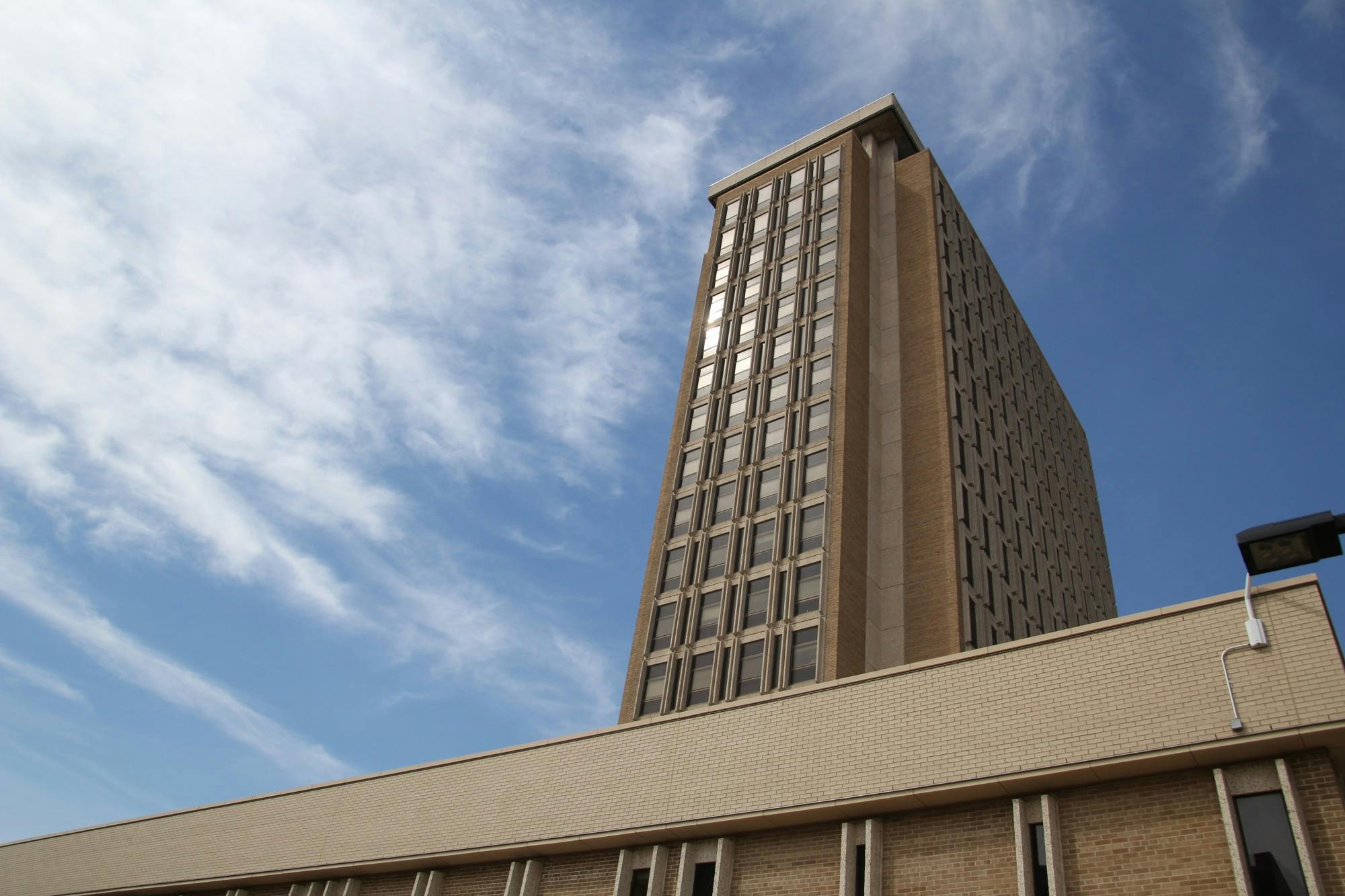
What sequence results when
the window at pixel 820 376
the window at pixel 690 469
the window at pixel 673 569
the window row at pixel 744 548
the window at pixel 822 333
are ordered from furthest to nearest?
the window at pixel 822 333 → the window at pixel 690 469 → the window at pixel 820 376 → the window at pixel 673 569 → the window row at pixel 744 548

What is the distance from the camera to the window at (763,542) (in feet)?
157

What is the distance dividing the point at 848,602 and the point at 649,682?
387 inches

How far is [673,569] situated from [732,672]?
788 cm

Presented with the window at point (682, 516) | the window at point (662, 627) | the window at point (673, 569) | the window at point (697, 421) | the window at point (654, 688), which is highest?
the window at point (697, 421)

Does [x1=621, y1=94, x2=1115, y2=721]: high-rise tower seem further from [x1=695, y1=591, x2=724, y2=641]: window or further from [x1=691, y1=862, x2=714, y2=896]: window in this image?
[x1=691, y1=862, x2=714, y2=896]: window

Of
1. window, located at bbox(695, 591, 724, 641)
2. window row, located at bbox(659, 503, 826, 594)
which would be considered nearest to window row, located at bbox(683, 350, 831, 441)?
window row, located at bbox(659, 503, 826, 594)

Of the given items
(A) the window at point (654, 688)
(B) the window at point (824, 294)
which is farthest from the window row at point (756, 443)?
(A) the window at point (654, 688)

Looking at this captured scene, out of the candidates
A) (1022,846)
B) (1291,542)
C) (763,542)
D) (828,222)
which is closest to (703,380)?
(828,222)

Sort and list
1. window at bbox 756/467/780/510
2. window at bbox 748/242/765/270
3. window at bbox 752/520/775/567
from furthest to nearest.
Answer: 1. window at bbox 748/242/765/270
2. window at bbox 756/467/780/510
3. window at bbox 752/520/775/567

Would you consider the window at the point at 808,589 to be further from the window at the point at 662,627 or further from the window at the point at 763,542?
the window at the point at 662,627

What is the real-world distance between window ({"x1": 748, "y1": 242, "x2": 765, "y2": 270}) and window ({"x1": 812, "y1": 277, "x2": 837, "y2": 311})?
6.20 meters

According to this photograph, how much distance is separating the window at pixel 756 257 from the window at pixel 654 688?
2685 cm

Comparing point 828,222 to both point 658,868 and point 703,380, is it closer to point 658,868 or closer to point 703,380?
point 703,380

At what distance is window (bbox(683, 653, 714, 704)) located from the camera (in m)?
44.9
